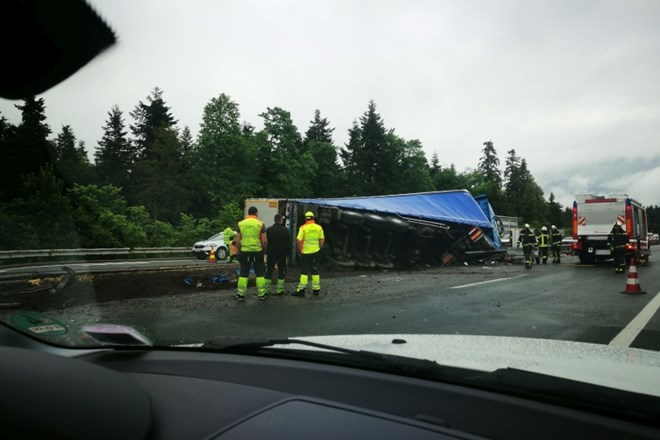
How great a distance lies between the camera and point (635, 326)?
5.76 m

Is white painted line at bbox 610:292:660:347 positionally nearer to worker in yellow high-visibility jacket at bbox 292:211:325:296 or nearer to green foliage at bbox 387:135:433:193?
worker in yellow high-visibility jacket at bbox 292:211:325:296

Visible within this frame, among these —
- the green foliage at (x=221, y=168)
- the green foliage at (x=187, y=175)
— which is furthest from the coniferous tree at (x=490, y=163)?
the green foliage at (x=221, y=168)

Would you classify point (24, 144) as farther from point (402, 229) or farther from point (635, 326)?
point (402, 229)

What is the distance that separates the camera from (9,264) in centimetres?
235

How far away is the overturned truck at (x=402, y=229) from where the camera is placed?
15.5 m

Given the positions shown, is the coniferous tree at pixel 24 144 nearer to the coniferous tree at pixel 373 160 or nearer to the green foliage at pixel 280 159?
the green foliage at pixel 280 159

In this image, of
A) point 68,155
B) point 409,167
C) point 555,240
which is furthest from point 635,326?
point 409,167

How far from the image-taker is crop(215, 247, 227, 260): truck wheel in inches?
916

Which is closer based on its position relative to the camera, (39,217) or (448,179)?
(39,217)

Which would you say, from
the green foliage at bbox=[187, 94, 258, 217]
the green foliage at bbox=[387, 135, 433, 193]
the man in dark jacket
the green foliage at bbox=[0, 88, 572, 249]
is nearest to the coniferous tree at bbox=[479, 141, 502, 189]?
the green foliage at bbox=[0, 88, 572, 249]

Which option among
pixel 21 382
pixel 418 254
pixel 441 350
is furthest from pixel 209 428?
pixel 418 254

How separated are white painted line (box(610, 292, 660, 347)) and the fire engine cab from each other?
11.8 m

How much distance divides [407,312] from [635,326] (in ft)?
9.18

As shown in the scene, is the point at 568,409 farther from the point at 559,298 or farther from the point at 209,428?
the point at 559,298
